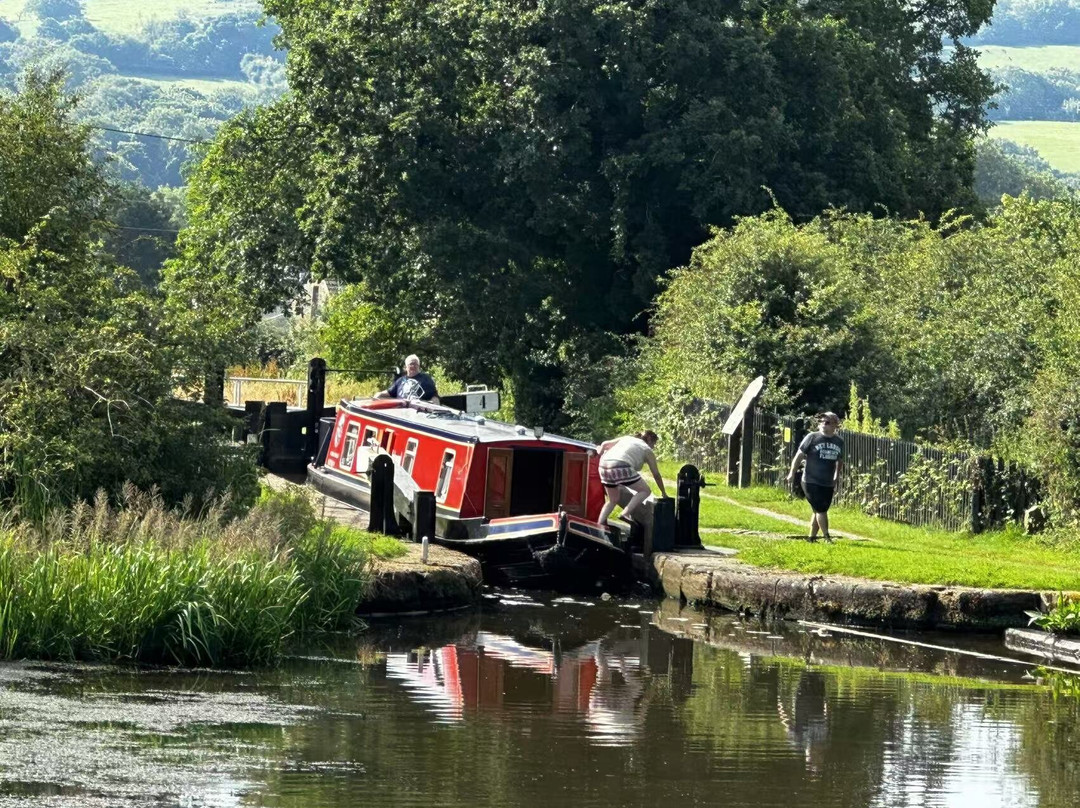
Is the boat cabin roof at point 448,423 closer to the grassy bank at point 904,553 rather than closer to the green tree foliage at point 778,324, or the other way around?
the grassy bank at point 904,553

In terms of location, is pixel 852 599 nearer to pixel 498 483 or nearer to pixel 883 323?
pixel 498 483

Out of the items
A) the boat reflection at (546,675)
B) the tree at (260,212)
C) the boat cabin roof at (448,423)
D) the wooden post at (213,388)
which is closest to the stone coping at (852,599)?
the boat reflection at (546,675)

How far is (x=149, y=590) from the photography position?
14.4 metres

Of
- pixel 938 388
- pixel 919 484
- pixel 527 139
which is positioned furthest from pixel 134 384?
pixel 527 139

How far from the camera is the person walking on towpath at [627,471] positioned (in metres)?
20.6

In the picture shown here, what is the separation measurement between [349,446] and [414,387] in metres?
1.28

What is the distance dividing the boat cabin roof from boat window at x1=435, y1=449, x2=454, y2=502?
0.24 meters

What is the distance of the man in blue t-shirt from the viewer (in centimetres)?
2664

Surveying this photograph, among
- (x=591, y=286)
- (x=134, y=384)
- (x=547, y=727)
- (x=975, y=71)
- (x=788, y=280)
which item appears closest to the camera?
(x=547, y=727)

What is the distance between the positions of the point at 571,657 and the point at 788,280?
15.5 meters

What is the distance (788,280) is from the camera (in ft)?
101

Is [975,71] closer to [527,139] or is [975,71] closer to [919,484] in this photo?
[527,139]

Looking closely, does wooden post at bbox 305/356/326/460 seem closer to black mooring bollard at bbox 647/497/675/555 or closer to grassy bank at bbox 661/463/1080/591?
grassy bank at bbox 661/463/1080/591

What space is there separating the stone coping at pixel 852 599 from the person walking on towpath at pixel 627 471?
1.28m
